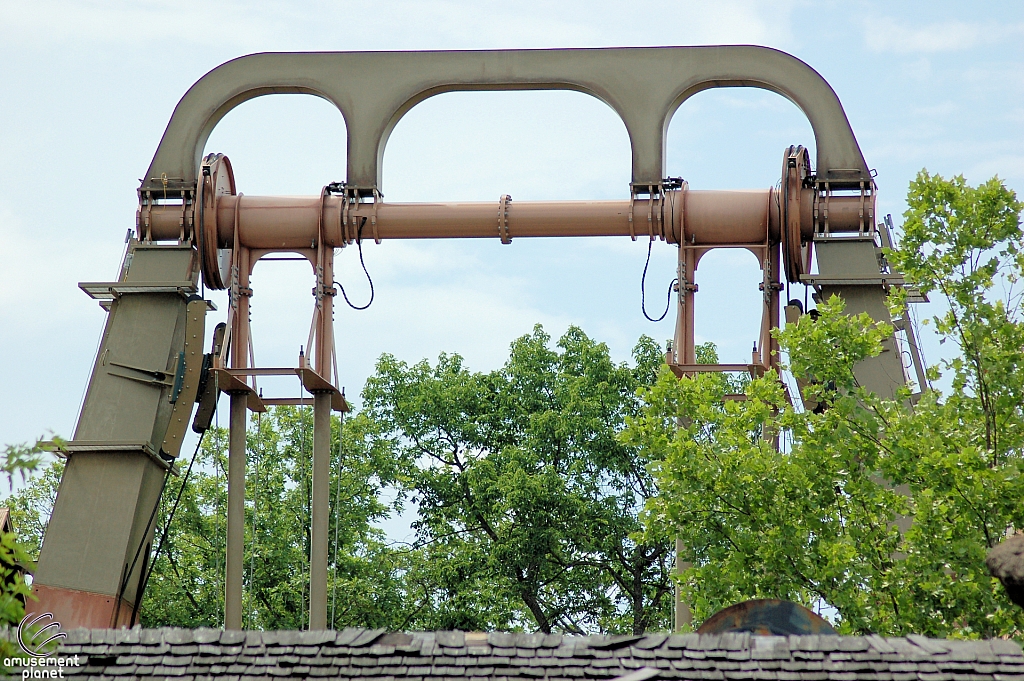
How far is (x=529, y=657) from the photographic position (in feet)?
33.9

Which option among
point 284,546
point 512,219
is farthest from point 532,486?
point 512,219

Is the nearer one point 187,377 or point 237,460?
point 237,460

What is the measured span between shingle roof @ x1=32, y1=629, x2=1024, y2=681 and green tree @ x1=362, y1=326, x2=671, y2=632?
1933 cm

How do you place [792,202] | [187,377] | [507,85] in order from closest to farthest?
[187,377] → [792,202] → [507,85]

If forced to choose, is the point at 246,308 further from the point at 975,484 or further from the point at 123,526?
the point at 975,484

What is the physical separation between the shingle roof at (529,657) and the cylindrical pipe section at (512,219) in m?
8.09

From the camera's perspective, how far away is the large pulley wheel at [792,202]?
1753 centimetres

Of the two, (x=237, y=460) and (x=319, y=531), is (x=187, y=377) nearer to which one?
(x=237, y=460)

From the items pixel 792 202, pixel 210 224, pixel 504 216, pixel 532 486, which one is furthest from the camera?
pixel 532 486

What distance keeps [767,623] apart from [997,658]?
2.26 metres

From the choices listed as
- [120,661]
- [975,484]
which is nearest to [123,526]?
[120,661]

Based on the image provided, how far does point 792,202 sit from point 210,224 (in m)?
6.88

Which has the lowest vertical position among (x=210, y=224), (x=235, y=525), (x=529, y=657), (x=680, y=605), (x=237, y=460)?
(x=529, y=657)

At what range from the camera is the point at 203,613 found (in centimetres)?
3047
